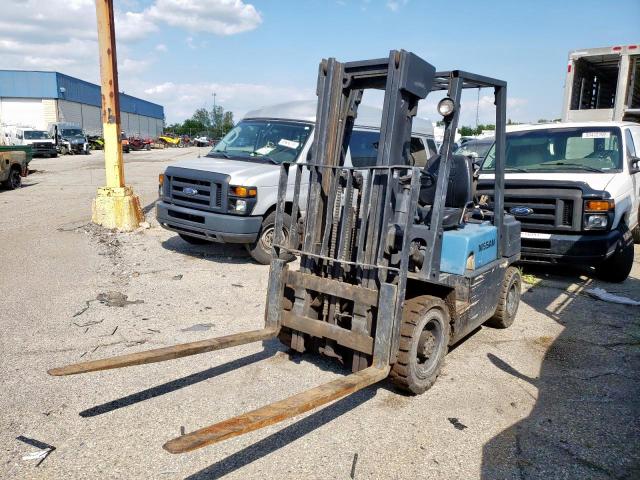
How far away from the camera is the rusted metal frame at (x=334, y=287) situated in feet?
12.5

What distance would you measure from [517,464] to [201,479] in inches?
76.3

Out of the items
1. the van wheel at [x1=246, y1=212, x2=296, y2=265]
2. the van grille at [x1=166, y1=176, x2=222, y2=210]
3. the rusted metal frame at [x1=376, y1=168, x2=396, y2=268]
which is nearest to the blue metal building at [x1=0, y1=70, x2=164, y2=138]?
the van grille at [x1=166, y1=176, x2=222, y2=210]

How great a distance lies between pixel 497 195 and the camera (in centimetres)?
504

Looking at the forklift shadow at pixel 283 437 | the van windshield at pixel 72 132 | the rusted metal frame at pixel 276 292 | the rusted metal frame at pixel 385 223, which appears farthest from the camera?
the van windshield at pixel 72 132

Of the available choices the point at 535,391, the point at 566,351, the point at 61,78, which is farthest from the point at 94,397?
the point at 61,78

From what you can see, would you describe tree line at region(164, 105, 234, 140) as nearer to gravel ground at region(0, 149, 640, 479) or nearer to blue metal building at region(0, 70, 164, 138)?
blue metal building at region(0, 70, 164, 138)

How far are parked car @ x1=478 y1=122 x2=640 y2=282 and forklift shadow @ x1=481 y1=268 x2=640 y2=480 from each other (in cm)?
102

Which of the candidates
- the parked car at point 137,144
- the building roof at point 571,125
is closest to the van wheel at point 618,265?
the building roof at point 571,125

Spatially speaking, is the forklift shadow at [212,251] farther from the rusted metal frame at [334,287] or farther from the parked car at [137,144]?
the parked car at [137,144]

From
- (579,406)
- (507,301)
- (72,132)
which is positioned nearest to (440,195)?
(579,406)

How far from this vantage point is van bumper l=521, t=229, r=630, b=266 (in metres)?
6.80

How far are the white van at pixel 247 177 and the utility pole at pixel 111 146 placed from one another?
2.02 metres

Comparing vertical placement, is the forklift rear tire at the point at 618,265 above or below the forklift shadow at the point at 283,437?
above

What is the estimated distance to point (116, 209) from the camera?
10.1 m
